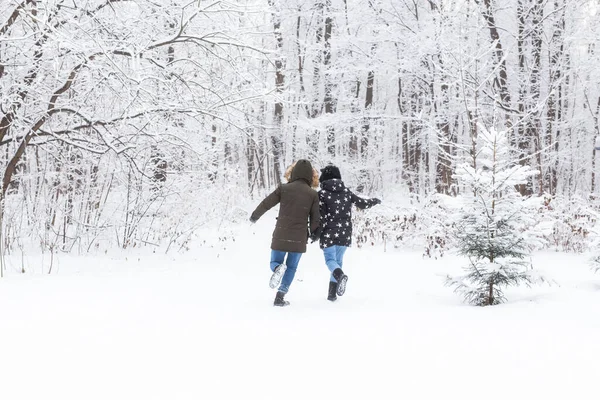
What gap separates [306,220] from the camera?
18.1 feet

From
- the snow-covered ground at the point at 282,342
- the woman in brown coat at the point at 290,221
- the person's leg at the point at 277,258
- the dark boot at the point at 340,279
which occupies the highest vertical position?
the woman in brown coat at the point at 290,221

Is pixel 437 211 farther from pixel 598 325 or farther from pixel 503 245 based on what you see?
pixel 598 325

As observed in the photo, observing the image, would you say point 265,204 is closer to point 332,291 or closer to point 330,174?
point 330,174

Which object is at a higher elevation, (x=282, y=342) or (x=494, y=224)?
(x=494, y=224)

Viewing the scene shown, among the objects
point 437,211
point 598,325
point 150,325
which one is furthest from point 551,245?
point 150,325

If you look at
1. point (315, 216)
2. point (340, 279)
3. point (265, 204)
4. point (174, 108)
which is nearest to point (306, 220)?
point (315, 216)

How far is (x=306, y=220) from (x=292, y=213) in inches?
7.4

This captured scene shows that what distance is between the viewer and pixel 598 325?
3914mm

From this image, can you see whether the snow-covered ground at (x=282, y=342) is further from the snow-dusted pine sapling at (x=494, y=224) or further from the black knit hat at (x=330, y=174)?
→ the black knit hat at (x=330, y=174)

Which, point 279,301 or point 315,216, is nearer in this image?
point 279,301

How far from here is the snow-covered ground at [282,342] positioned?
8.96 ft

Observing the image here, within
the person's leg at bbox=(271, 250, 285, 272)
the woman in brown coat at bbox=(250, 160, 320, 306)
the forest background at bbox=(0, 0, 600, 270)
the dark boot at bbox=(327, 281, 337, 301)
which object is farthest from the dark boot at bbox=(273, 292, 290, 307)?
the forest background at bbox=(0, 0, 600, 270)

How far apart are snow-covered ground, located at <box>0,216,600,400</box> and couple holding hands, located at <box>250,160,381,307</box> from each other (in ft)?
1.07

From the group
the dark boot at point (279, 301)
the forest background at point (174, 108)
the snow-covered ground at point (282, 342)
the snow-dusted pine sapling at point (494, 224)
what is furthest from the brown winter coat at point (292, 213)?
the snow-dusted pine sapling at point (494, 224)
